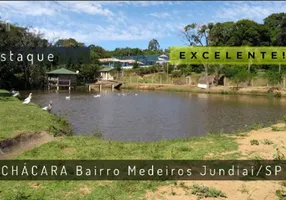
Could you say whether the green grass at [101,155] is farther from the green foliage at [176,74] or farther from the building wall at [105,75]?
the building wall at [105,75]

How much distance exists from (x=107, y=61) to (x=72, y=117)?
57.5 metres

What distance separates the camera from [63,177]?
660 centimetres

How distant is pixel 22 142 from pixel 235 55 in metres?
45.3

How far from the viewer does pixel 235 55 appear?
50.8 meters

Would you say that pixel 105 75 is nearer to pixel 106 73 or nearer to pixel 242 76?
pixel 106 73

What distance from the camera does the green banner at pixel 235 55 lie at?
4781cm

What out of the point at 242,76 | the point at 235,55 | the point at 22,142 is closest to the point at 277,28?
the point at 235,55

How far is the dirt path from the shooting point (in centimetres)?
860

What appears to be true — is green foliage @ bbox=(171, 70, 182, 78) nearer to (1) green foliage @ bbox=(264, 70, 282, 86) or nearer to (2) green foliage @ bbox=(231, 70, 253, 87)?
(2) green foliage @ bbox=(231, 70, 253, 87)

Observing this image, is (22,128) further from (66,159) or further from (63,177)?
(63,177)

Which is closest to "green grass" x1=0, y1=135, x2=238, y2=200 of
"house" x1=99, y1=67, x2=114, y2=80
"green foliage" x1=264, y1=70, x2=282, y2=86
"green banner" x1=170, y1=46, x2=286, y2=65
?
"green foliage" x1=264, y1=70, x2=282, y2=86

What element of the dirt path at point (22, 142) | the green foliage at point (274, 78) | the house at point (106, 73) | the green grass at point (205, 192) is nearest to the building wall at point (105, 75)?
the house at point (106, 73)

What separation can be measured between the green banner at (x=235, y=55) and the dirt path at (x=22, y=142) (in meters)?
40.2

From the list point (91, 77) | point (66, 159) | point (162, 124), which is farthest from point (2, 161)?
point (91, 77)
